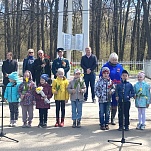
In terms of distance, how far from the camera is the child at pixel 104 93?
6.59 meters

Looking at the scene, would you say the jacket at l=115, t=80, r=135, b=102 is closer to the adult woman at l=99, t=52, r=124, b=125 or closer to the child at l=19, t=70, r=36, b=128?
the adult woman at l=99, t=52, r=124, b=125

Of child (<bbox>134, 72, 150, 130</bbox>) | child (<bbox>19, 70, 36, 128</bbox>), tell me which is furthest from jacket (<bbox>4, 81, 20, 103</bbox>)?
child (<bbox>134, 72, 150, 130</bbox>)

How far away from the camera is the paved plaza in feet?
17.2

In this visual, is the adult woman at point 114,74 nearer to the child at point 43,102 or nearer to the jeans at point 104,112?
the jeans at point 104,112

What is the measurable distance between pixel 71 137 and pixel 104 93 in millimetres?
1258

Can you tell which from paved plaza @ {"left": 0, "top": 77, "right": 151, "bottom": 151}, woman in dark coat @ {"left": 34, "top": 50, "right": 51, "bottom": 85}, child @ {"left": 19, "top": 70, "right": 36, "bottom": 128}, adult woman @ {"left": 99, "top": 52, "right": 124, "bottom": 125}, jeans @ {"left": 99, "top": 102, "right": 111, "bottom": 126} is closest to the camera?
paved plaza @ {"left": 0, "top": 77, "right": 151, "bottom": 151}

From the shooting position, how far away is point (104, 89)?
6617 mm

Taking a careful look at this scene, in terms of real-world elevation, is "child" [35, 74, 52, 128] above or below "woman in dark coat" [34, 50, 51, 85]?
below

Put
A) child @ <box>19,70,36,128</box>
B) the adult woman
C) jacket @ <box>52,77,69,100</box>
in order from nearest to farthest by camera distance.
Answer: child @ <box>19,70,36,128</box>
jacket @ <box>52,77,69,100</box>
the adult woman

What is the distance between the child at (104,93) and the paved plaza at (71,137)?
0.67 ft

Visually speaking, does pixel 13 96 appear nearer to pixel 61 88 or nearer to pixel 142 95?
pixel 61 88

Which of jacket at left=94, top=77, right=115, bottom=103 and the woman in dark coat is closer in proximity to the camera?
jacket at left=94, top=77, right=115, bottom=103

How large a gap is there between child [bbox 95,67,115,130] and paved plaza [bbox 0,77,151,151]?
0.67ft

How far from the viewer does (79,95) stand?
6.87 m
